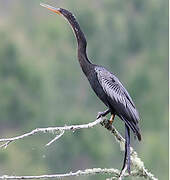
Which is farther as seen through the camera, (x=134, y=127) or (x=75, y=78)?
(x=75, y=78)

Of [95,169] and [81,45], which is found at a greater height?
[81,45]

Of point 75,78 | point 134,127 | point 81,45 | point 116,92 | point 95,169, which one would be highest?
point 81,45

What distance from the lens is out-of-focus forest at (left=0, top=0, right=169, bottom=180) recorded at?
104 ft

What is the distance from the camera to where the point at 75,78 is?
39.4 metres

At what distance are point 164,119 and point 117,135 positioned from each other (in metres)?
29.0

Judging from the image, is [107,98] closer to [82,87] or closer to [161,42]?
[82,87]

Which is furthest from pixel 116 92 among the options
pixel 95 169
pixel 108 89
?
pixel 95 169

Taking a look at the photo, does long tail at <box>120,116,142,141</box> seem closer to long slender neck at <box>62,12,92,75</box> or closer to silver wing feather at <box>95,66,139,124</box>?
silver wing feather at <box>95,66,139,124</box>

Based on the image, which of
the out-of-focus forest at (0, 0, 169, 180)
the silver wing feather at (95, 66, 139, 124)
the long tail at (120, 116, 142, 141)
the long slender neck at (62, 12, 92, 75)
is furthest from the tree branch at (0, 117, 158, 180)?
the out-of-focus forest at (0, 0, 169, 180)

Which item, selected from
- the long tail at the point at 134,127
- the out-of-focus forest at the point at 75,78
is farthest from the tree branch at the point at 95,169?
the out-of-focus forest at the point at 75,78

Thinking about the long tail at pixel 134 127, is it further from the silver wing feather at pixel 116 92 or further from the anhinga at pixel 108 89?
the silver wing feather at pixel 116 92

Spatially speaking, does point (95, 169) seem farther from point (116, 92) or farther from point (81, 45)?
point (81, 45)

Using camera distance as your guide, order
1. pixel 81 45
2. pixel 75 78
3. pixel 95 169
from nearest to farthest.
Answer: pixel 95 169 → pixel 81 45 → pixel 75 78

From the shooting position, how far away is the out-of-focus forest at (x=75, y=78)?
31.6 meters
